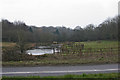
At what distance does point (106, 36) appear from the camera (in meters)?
49.4

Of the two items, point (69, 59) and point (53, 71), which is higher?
point (69, 59)

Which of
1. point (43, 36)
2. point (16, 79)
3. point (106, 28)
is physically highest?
point (106, 28)

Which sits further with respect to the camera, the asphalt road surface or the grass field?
the grass field

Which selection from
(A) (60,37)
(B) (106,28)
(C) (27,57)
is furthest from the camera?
(A) (60,37)

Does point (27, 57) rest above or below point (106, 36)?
below

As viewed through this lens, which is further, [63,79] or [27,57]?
[27,57]

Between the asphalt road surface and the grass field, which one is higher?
the grass field

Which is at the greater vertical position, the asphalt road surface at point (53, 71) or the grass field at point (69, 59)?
the grass field at point (69, 59)

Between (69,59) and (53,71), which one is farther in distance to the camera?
Answer: (69,59)

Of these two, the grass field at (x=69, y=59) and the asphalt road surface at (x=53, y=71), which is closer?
the asphalt road surface at (x=53, y=71)

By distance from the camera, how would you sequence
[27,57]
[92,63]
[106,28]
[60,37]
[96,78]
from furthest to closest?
[60,37] < [106,28] < [27,57] < [92,63] < [96,78]

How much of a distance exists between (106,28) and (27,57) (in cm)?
4191

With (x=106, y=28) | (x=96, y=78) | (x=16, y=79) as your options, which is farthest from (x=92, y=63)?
(x=106, y=28)

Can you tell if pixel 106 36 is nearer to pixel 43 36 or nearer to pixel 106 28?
pixel 106 28
